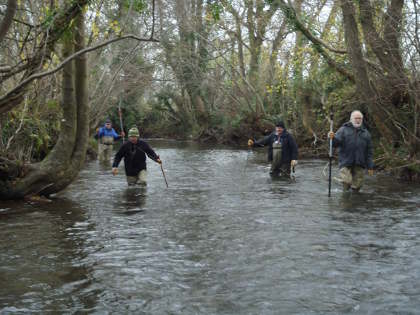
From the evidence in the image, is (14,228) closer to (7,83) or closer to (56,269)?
(56,269)

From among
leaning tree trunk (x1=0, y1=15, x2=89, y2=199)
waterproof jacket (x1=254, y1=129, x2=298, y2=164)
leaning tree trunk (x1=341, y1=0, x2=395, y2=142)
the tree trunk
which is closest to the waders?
waterproof jacket (x1=254, y1=129, x2=298, y2=164)

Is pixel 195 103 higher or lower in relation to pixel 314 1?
lower

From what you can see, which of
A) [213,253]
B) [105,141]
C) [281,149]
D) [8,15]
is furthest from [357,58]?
[8,15]

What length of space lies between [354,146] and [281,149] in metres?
4.48

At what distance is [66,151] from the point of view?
1316cm

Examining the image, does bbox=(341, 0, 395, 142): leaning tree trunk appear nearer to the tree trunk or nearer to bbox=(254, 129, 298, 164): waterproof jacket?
bbox=(254, 129, 298, 164): waterproof jacket

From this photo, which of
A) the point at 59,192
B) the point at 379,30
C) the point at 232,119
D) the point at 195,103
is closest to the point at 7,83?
the point at 59,192

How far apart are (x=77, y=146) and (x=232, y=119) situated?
1067 inches

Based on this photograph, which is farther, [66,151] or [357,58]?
[357,58]

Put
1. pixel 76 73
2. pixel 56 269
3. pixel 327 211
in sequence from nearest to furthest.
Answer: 1. pixel 56 269
2. pixel 327 211
3. pixel 76 73

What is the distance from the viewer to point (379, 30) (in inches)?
681

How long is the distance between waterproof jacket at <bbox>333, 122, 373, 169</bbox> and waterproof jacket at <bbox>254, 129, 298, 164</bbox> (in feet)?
11.6

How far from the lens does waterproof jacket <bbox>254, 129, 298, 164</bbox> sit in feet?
56.1

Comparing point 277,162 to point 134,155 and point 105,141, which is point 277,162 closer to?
point 134,155
